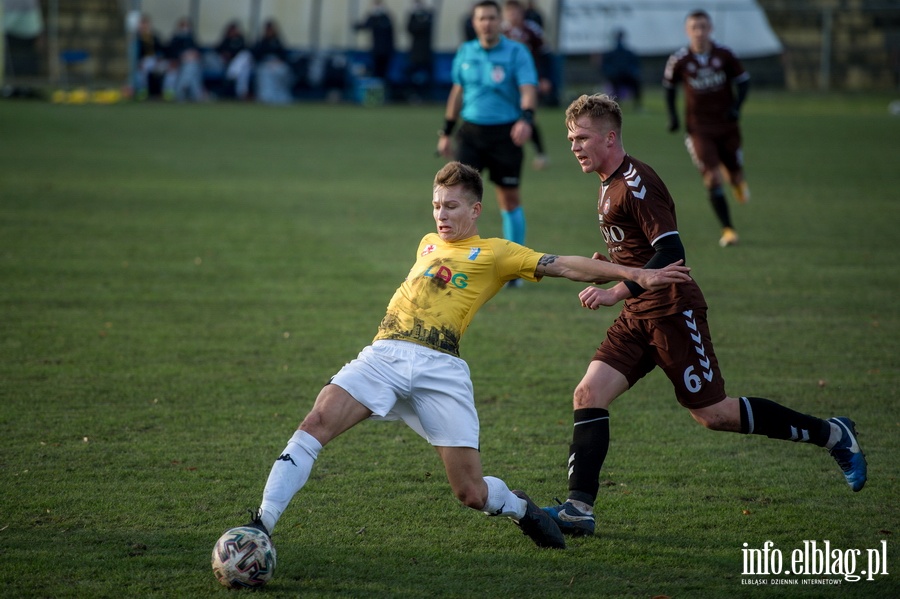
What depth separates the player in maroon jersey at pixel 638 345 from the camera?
15.8ft

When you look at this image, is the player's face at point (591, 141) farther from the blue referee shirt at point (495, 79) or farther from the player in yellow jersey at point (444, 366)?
the blue referee shirt at point (495, 79)

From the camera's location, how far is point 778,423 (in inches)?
197

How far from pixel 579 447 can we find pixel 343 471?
53.0 inches

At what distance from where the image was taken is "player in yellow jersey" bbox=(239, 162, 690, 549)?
4.36 meters

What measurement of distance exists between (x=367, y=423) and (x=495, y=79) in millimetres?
5105

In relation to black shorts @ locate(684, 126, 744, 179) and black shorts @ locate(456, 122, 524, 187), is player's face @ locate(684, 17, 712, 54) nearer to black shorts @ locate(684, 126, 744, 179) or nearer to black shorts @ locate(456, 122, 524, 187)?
black shorts @ locate(684, 126, 744, 179)

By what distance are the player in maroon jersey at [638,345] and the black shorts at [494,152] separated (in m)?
5.41

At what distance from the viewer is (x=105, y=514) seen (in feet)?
15.8

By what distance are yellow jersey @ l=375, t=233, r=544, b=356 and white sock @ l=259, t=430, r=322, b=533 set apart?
2.12 ft

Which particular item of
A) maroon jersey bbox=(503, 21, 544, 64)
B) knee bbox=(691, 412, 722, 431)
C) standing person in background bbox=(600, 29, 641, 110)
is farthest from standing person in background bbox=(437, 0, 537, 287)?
standing person in background bbox=(600, 29, 641, 110)

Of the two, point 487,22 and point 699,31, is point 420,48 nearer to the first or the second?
point 699,31

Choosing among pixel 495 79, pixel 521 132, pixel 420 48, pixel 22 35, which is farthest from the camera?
pixel 22 35

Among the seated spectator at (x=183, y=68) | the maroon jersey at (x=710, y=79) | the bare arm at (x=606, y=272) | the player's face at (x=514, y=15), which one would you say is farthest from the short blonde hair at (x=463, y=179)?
the seated spectator at (x=183, y=68)

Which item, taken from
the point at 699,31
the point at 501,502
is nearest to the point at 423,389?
the point at 501,502
